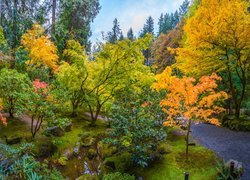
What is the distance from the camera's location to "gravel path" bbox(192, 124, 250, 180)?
327 inches

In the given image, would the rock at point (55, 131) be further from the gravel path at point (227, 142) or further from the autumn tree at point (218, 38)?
the autumn tree at point (218, 38)

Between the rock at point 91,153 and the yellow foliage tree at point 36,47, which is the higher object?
the yellow foliage tree at point 36,47

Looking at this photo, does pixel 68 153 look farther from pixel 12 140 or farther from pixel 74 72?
pixel 74 72

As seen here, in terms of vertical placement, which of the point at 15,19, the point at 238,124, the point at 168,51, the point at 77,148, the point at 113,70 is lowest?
the point at 77,148

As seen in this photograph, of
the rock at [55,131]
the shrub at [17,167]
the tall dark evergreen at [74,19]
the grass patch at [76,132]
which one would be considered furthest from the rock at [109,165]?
the tall dark evergreen at [74,19]

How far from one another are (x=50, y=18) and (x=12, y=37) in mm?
7657

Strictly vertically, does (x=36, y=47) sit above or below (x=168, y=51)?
below

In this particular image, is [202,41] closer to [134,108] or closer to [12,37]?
[134,108]

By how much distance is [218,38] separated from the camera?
1155 centimetres

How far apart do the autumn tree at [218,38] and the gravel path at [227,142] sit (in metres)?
2.50

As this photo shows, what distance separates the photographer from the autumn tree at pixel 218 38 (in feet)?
35.9

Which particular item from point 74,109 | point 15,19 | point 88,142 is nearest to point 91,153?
point 88,142

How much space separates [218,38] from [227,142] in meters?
5.12

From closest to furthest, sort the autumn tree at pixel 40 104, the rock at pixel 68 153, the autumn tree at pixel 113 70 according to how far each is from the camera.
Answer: the autumn tree at pixel 40 104 → the rock at pixel 68 153 → the autumn tree at pixel 113 70
